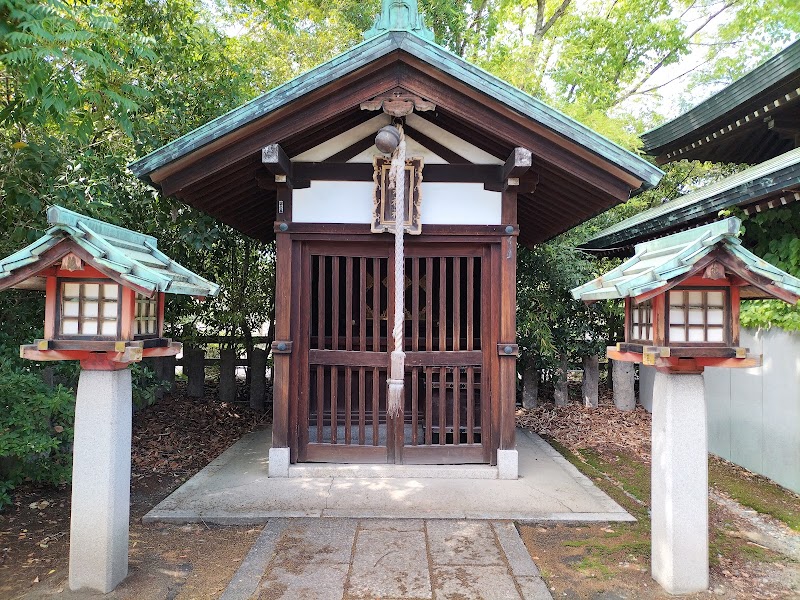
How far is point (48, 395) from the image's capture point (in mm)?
4727

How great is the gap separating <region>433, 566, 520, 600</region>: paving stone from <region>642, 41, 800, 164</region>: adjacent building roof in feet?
22.5

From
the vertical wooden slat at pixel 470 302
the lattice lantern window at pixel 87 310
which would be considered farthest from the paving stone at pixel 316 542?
the vertical wooden slat at pixel 470 302

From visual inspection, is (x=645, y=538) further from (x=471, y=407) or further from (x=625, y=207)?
(x=625, y=207)

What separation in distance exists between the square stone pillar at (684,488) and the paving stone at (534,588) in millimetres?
841

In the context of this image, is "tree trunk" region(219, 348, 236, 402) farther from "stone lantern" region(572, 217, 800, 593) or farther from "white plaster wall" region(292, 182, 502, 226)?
"stone lantern" region(572, 217, 800, 593)

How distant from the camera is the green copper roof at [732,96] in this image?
21.5 feet

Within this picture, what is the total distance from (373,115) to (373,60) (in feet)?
2.70

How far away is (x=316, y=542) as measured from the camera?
13.8 feet

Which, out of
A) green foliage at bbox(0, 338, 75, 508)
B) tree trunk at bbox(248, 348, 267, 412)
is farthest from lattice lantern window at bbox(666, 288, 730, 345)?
tree trunk at bbox(248, 348, 267, 412)

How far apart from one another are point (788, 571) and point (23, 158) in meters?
7.47

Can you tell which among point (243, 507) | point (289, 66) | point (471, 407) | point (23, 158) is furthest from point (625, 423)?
point (289, 66)

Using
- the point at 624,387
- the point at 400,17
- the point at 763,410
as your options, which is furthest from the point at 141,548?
the point at 624,387

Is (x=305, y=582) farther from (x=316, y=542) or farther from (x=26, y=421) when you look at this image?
(x=26, y=421)

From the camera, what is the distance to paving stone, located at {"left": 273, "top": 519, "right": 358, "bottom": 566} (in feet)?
13.0
